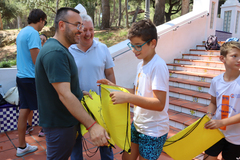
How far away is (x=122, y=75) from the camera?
5.60 meters

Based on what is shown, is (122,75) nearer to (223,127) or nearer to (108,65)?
(108,65)

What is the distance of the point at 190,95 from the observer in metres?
4.66

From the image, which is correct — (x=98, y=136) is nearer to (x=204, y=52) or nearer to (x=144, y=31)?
(x=144, y=31)

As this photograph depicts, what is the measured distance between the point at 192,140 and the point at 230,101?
0.52 m

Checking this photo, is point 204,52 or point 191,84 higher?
point 204,52

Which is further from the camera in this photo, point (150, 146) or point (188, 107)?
point (188, 107)

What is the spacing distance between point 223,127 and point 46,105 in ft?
5.42

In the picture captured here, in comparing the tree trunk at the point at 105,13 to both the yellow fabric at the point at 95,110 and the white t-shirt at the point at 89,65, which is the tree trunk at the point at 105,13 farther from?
the yellow fabric at the point at 95,110

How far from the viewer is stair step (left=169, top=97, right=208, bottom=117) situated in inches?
160

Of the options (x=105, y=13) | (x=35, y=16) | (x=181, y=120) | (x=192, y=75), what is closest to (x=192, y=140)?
(x=181, y=120)

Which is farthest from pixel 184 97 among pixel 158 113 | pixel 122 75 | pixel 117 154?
pixel 158 113

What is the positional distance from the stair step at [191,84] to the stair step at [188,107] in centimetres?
54

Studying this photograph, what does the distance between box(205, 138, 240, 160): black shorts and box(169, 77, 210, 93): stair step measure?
10.1ft

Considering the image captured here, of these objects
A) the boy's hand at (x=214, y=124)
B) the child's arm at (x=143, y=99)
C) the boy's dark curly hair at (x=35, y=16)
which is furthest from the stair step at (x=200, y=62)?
the boy's dark curly hair at (x=35, y=16)
